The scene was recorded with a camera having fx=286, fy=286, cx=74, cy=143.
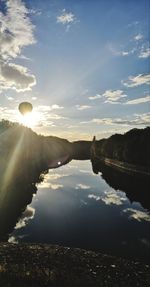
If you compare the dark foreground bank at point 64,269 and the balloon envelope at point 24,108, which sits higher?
the balloon envelope at point 24,108

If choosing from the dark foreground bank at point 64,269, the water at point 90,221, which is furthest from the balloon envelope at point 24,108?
the dark foreground bank at point 64,269

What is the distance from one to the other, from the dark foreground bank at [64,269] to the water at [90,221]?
4.65 m

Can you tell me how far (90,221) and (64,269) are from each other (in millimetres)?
14002

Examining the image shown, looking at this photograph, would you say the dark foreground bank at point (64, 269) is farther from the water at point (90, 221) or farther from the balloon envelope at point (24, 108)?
the balloon envelope at point (24, 108)

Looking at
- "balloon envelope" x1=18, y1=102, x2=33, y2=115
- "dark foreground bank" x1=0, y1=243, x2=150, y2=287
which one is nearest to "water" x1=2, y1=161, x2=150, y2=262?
"dark foreground bank" x1=0, y1=243, x2=150, y2=287

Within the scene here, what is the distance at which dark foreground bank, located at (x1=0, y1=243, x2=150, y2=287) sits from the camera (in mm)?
12398

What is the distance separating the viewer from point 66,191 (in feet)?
145

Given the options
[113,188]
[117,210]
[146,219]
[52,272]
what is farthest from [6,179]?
[52,272]

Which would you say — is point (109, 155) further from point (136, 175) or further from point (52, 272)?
point (52, 272)

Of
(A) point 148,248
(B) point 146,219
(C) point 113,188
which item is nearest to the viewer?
(A) point 148,248

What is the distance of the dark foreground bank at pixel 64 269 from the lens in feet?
40.7

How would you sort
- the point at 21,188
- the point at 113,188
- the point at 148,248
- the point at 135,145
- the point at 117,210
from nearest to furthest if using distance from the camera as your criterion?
the point at 148,248
the point at 117,210
the point at 21,188
the point at 113,188
the point at 135,145

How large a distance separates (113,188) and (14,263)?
34649 mm

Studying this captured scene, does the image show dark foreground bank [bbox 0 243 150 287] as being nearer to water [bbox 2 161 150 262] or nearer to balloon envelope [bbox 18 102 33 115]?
water [bbox 2 161 150 262]
